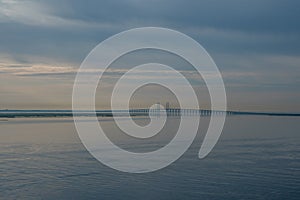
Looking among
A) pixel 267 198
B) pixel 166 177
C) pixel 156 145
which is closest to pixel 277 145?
pixel 156 145

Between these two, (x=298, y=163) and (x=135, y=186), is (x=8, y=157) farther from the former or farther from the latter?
(x=298, y=163)

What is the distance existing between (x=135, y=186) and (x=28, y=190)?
4239 mm

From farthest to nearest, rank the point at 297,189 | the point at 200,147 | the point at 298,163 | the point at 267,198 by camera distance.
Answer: the point at 200,147, the point at 298,163, the point at 297,189, the point at 267,198

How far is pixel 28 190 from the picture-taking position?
57.0 feet

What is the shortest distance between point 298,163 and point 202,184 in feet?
29.0

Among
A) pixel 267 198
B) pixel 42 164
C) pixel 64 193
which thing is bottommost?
pixel 267 198

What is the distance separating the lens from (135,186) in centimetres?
1852

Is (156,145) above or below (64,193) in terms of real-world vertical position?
above

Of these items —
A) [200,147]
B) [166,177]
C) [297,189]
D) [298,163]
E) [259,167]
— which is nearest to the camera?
[297,189]

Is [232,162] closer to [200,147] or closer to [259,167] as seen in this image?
[259,167]

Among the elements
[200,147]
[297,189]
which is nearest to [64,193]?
[297,189]

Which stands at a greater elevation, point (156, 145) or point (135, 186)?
point (156, 145)

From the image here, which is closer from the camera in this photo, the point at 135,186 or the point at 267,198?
the point at 267,198

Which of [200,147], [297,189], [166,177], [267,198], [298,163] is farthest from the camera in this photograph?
[200,147]
